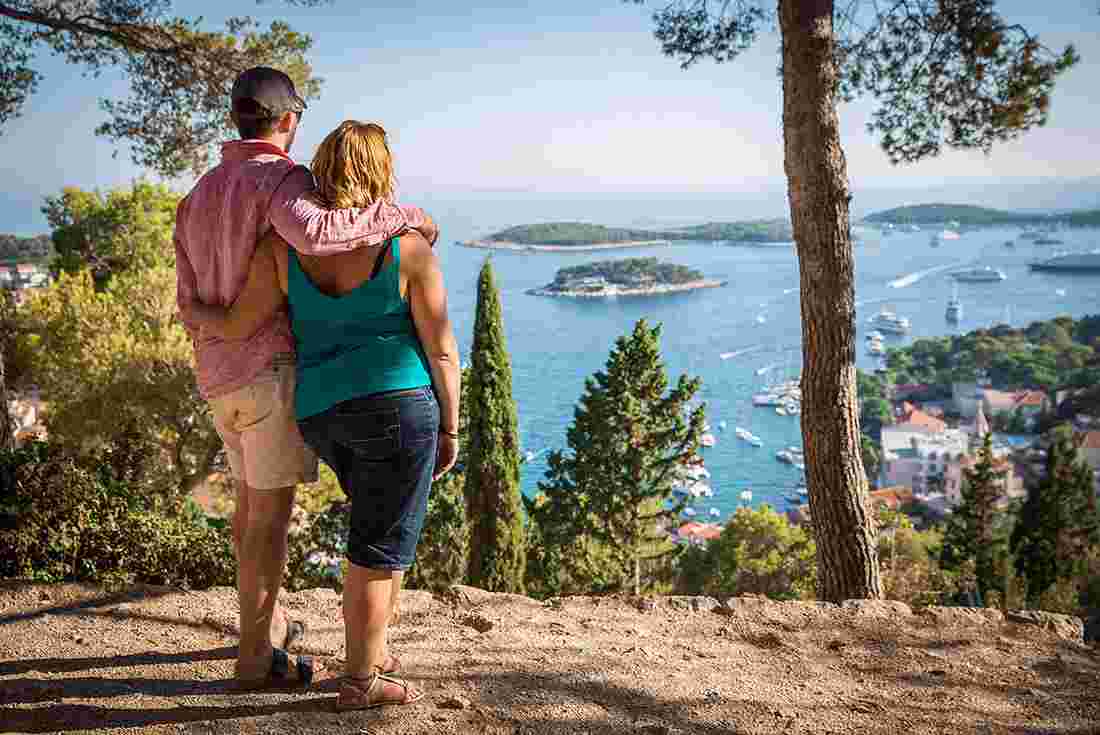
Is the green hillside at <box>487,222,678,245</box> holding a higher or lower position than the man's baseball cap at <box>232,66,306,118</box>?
higher

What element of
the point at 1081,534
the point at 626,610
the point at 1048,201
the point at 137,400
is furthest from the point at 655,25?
the point at 1048,201

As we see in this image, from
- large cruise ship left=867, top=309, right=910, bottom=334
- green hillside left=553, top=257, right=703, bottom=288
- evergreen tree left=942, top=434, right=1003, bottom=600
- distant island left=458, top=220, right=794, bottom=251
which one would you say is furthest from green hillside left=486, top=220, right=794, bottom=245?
evergreen tree left=942, top=434, right=1003, bottom=600

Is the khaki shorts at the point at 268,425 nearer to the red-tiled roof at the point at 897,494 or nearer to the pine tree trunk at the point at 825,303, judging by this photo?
the pine tree trunk at the point at 825,303

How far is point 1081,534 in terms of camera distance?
22.6 meters

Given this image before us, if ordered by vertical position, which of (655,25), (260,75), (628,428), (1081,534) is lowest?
(1081,534)

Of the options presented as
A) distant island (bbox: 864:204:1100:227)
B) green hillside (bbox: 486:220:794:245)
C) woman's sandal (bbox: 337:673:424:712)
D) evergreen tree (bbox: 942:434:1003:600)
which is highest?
distant island (bbox: 864:204:1100:227)

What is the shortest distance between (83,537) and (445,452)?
7.04ft

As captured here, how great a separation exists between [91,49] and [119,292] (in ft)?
39.3

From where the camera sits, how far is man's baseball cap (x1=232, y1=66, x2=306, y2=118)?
1.98m

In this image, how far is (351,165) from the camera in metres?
1.88

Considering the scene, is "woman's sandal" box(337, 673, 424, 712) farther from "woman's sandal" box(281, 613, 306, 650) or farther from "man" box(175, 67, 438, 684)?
"woman's sandal" box(281, 613, 306, 650)

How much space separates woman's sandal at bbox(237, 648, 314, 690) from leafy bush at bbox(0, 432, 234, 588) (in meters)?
1.33

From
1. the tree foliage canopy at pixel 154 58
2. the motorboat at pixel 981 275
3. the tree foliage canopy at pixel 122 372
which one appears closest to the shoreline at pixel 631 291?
the motorboat at pixel 981 275

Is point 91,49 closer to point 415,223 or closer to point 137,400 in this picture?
point 415,223
